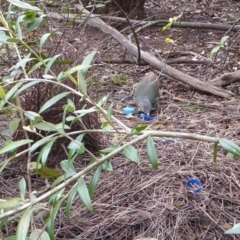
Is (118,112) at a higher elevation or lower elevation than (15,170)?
lower

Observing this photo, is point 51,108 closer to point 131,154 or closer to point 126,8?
point 131,154

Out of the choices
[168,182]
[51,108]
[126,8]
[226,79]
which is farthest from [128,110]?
[126,8]

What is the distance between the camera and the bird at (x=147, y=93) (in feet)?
13.4

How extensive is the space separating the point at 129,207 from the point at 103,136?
786 mm

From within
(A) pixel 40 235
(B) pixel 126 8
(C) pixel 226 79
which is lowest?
(B) pixel 126 8

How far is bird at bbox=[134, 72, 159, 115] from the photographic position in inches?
161

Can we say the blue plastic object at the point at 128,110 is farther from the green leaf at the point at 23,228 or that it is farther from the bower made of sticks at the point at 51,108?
the green leaf at the point at 23,228

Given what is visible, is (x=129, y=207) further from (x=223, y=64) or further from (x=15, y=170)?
(x=223, y=64)

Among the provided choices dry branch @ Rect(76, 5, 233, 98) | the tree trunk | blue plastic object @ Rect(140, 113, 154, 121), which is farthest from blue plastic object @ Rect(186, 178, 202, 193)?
the tree trunk

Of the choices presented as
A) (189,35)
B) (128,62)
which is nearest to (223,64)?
(128,62)

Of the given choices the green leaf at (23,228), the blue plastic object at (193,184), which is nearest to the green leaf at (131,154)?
the green leaf at (23,228)

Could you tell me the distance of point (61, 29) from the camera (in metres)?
3.37

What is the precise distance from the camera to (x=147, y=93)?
4.20 m

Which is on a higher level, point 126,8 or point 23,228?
point 23,228
